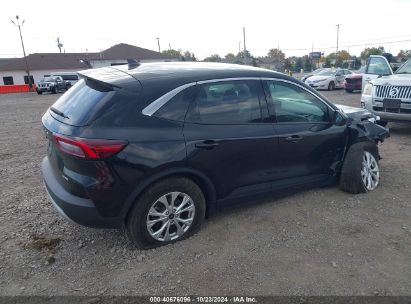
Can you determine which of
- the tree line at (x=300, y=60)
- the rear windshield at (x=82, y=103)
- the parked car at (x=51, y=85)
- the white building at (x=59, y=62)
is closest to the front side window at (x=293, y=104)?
the rear windshield at (x=82, y=103)

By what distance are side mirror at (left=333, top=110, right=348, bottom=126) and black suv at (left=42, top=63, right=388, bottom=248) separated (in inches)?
0.7

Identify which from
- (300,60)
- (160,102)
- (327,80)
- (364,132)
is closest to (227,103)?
(160,102)

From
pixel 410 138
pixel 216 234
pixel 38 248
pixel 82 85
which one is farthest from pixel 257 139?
pixel 410 138

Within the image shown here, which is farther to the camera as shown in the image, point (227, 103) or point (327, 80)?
point (327, 80)

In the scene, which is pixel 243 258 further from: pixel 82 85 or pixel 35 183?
pixel 35 183

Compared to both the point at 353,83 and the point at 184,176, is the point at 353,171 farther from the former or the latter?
the point at 353,83

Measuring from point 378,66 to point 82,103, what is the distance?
31.2 feet

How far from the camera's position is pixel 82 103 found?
321 centimetres

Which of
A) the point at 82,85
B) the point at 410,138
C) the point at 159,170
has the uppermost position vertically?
the point at 82,85

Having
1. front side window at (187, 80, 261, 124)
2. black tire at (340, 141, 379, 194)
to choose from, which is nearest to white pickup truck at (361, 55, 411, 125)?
black tire at (340, 141, 379, 194)

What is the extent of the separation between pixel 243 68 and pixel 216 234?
190 cm

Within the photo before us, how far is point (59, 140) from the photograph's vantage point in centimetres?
307

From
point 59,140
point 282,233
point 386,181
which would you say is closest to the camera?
point 59,140

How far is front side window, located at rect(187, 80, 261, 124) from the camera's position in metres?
3.44
